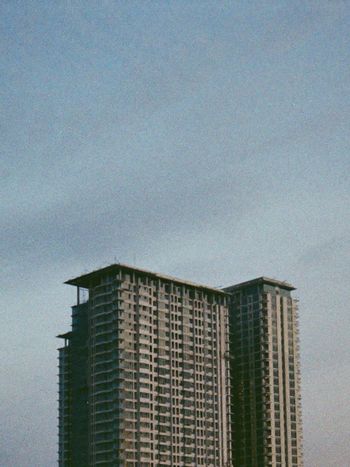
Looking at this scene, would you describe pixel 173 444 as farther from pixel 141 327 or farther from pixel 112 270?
pixel 112 270

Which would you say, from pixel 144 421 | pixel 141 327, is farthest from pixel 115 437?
pixel 141 327

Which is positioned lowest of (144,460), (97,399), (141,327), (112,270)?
(144,460)

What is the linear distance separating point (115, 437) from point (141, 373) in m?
15.9

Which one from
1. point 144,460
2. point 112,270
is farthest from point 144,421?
point 112,270

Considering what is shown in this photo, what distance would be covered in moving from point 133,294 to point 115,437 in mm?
32658

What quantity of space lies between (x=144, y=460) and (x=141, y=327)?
29.7 meters

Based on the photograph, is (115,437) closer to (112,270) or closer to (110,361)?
(110,361)

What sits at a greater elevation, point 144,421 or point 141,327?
point 141,327

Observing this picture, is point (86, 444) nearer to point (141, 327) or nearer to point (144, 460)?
point (144, 460)

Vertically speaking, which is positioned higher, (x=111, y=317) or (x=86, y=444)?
(x=111, y=317)

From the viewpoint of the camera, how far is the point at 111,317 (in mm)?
196250

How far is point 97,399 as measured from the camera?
19512cm

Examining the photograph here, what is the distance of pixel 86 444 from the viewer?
196 m

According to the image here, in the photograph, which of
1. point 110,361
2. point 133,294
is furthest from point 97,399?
point 133,294
